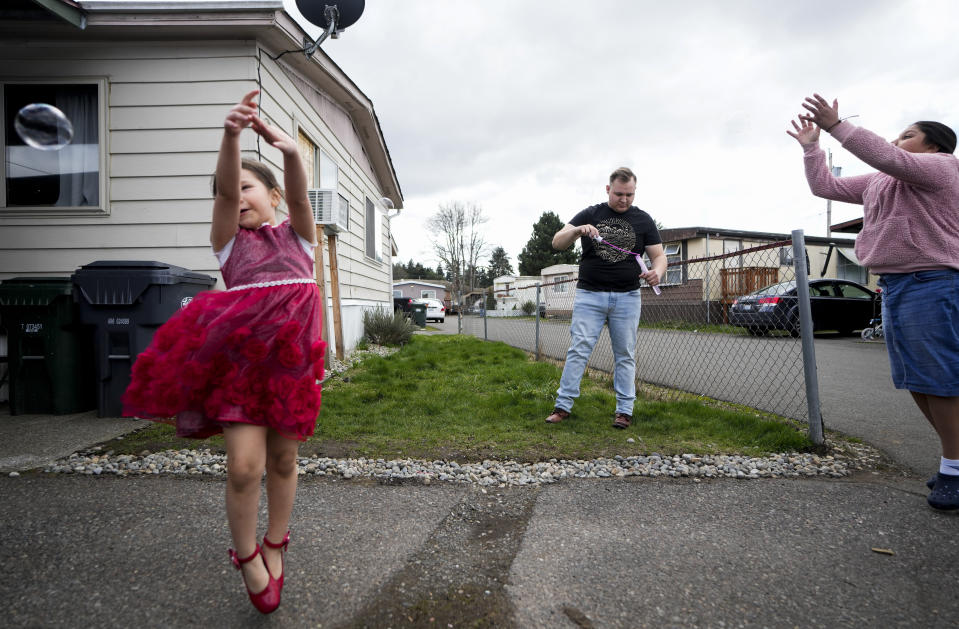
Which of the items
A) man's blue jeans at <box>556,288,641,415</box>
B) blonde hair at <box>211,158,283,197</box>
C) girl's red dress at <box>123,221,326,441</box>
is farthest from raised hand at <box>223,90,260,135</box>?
man's blue jeans at <box>556,288,641,415</box>

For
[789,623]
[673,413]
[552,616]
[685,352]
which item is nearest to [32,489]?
[552,616]

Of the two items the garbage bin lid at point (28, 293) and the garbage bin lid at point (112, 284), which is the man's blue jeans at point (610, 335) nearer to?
the garbage bin lid at point (112, 284)

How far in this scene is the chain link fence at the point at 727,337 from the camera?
410 centimetres

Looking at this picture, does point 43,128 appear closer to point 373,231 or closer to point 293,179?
point 293,179

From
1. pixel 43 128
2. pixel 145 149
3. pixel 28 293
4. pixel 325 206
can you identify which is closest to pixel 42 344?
pixel 28 293

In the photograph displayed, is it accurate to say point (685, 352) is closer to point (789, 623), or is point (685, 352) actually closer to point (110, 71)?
point (789, 623)

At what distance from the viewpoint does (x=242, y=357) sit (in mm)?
1531

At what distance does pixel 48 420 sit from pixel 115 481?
5.92 ft

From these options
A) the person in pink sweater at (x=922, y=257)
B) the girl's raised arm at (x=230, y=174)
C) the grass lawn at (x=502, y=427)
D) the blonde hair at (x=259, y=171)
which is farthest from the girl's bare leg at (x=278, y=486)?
the person in pink sweater at (x=922, y=257)

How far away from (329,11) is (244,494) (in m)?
4.94

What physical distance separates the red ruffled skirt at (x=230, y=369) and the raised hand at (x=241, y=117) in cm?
47

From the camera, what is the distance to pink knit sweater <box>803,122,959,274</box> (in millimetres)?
2135

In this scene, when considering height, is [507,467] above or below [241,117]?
below

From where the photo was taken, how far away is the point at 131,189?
484 cm
